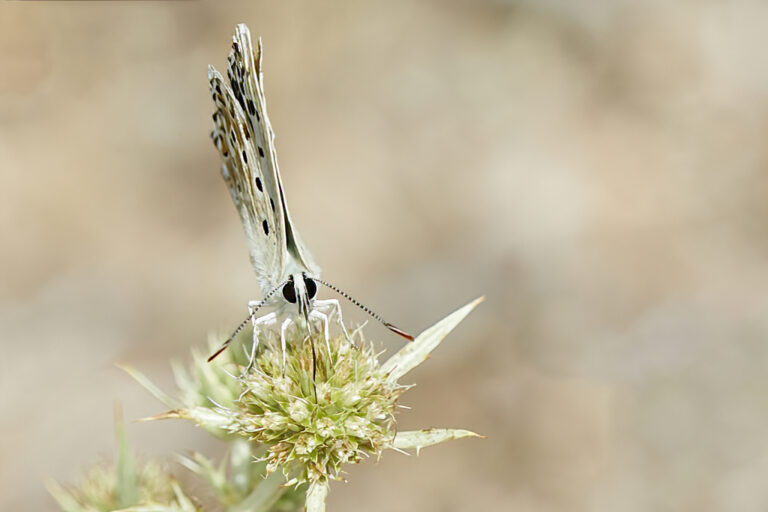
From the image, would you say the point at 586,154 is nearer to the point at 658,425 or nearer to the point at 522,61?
the point at 522,61

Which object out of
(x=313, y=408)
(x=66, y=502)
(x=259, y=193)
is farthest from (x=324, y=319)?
(x=66, y=502)

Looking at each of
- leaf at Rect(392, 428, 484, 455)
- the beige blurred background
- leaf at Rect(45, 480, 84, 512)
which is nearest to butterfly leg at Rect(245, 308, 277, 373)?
leaf at Rect(392, 428, 484, 455)

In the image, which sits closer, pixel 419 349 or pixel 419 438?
pixel 419 438

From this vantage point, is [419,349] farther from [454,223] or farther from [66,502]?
[454,223]

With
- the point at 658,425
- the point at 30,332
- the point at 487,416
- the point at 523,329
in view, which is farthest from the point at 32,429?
the point at 658,425

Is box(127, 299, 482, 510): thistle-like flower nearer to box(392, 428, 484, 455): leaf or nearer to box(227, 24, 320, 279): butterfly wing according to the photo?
box(392, 428, 484, 455): leaf
